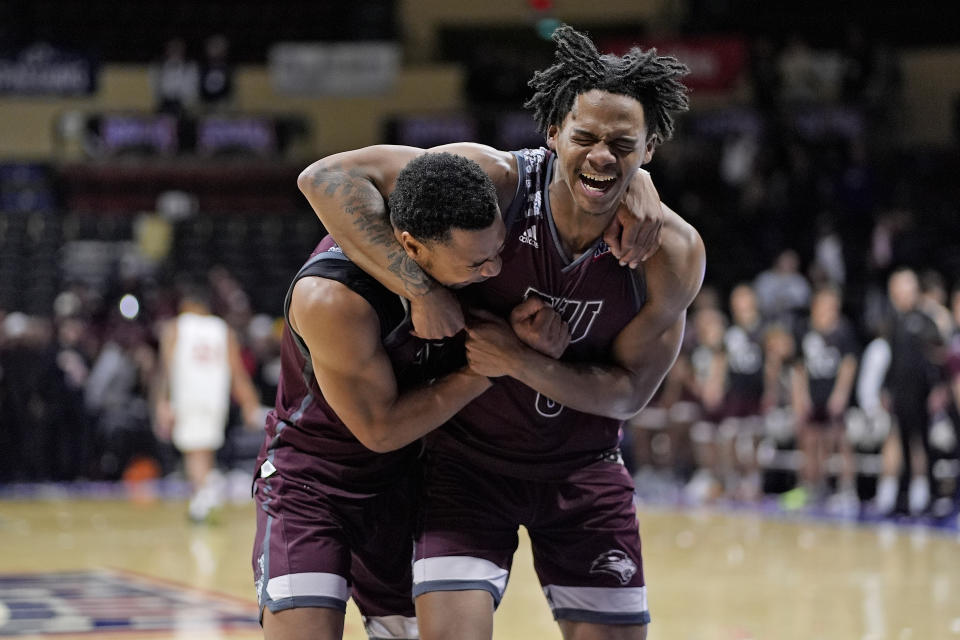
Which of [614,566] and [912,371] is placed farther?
[912,371]

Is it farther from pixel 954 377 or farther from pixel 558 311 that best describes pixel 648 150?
pixel 954 377

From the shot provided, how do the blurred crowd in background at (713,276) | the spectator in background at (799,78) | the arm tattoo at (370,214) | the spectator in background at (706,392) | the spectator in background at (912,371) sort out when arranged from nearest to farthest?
the arm tattoo at (370,214), the spectator in background at (912,371), the blurred crowd in background at (713,276), the spectator in background at (706,392), the spectator in background at (799,78)

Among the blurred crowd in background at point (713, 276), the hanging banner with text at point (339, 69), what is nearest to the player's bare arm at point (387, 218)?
the blurred crowd in background at point (713, 276)

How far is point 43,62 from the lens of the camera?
15984 millimetres

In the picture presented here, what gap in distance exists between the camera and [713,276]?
15.5m

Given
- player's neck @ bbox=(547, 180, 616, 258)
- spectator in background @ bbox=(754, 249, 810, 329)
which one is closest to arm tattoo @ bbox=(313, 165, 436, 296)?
player's neck @ bbox=(547, 180, 616, 258)

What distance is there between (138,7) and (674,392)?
463 inches

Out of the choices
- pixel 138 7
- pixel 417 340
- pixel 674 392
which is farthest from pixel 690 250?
pixel 138 7

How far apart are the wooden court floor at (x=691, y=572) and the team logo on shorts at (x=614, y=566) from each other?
195 centimetres

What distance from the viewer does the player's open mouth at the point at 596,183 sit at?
3287 mm

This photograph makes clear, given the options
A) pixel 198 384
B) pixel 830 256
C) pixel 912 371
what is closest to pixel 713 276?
pixel 830 256

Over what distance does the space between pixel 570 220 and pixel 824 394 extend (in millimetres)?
8257

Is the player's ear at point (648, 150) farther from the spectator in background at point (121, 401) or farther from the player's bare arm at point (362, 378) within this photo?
the spectator in background at point (121, 401)

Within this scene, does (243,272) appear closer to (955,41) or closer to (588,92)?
(955,41)
